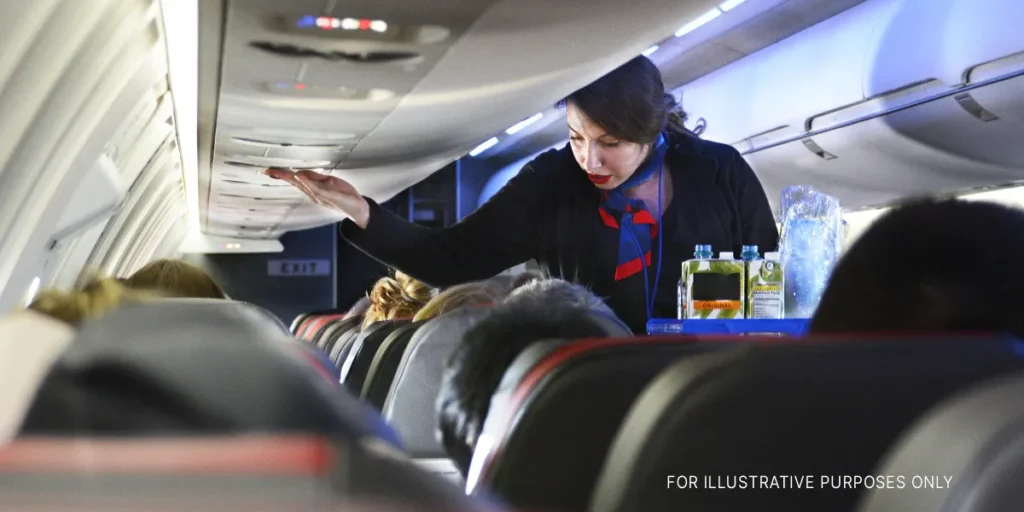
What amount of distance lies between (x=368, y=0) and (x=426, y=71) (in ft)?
2.89

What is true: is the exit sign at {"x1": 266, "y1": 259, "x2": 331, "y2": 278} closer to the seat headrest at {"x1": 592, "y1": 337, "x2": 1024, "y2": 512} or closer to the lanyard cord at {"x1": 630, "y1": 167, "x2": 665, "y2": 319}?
the lanyard cord at {"x1": 630, "y1": 167, "x2": 665, "y2": 319}

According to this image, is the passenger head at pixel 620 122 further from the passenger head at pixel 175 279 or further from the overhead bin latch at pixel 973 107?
the overhead bin latch at pixel 973 107

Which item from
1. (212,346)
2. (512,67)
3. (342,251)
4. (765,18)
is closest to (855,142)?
(765,18)

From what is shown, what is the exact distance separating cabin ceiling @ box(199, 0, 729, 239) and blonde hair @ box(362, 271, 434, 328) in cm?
81

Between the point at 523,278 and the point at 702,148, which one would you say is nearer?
the point at 702,148

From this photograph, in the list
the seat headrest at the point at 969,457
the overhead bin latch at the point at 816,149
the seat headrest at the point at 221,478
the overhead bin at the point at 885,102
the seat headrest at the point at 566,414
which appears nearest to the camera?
the seat headrest at the point at 221,478

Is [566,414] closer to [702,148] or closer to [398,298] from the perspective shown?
[702,148]

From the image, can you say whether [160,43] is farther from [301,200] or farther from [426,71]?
[301,200]

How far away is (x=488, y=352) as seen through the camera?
4.79 feet

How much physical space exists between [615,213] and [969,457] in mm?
2660

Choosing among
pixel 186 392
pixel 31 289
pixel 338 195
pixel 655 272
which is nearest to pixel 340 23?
pixel 338 195

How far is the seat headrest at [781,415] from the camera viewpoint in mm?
1086

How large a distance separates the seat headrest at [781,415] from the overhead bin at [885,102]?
12.8 feet

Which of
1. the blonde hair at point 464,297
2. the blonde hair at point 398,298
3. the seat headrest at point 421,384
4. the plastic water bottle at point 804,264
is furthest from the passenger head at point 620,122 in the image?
the blonde hair at point 398,298
